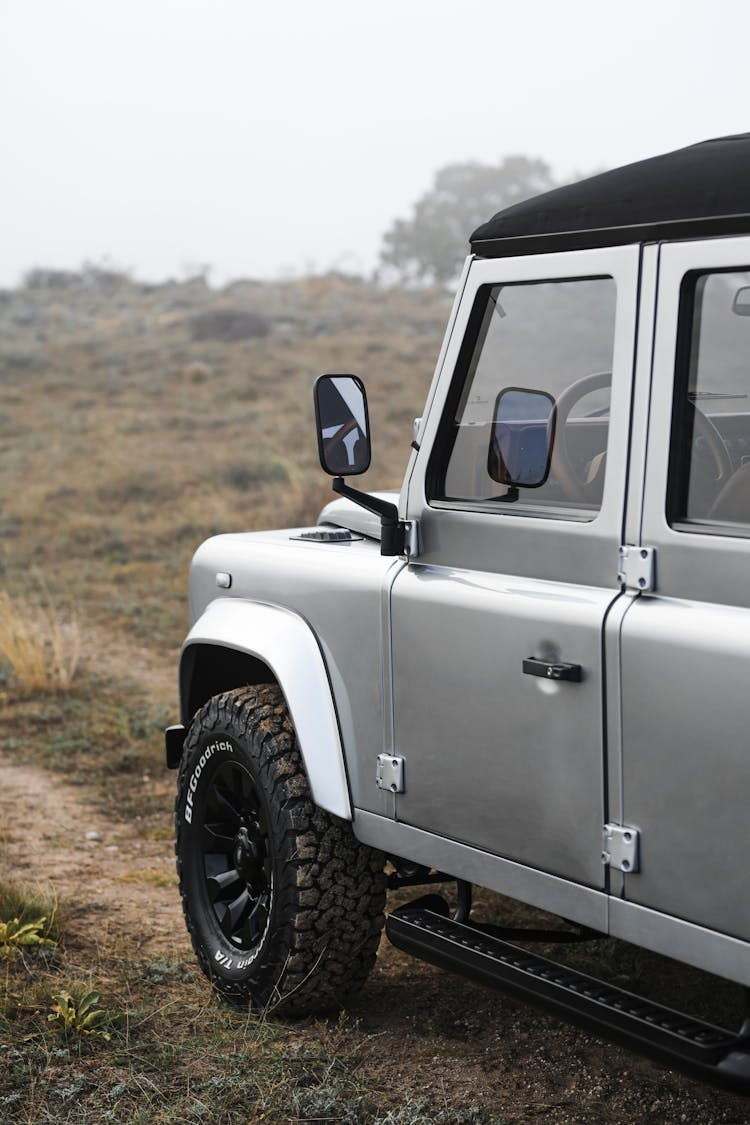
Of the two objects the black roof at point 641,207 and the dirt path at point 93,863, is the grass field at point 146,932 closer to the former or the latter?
the dirt path at point 93,863

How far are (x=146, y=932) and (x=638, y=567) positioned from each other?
8.89 ft

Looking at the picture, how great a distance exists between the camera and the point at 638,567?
268cm

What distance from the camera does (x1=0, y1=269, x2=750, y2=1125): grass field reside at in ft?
11.2

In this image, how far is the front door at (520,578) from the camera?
9.05 feet

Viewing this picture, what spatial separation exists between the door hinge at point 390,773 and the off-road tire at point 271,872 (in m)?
0.33

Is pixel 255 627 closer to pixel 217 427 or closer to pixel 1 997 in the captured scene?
pixel 1 997

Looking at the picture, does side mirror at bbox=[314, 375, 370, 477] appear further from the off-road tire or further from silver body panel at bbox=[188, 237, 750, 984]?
the off-road tire

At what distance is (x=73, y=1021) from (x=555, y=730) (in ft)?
5.96

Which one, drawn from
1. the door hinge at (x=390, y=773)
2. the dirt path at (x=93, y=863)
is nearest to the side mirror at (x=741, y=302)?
the door hinge at (x=390, y=773)

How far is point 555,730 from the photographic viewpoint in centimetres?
281

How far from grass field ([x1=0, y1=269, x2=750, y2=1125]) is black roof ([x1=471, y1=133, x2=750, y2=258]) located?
82.9 inches

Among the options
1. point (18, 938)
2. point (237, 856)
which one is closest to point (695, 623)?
point (237, 856)

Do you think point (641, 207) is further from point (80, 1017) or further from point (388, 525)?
point (80, 1017)

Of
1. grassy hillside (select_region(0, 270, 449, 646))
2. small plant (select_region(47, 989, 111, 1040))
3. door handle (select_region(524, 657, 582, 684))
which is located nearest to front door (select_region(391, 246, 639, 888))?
door handle (select_region(524, 657, 582, 684))
